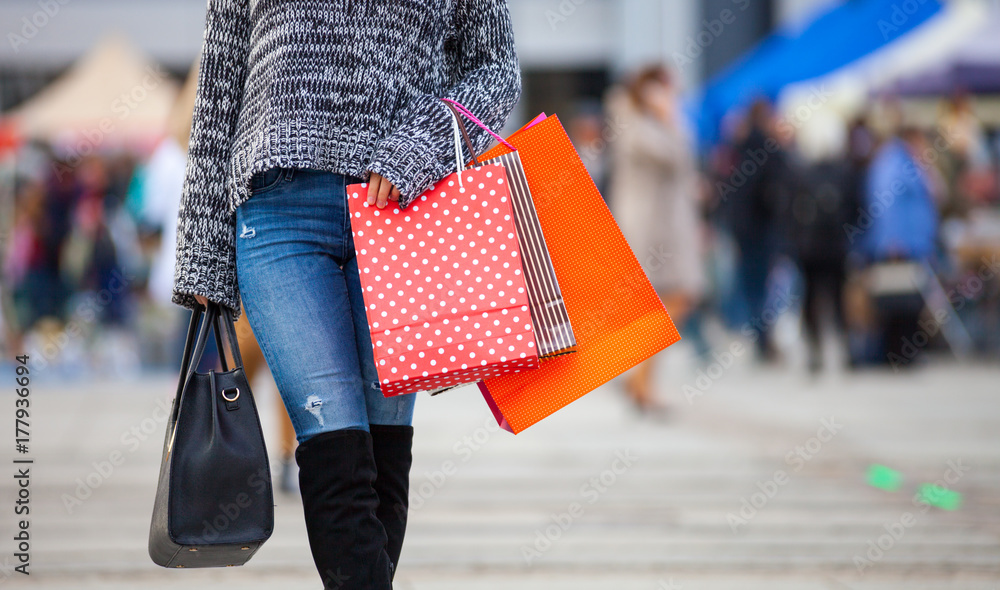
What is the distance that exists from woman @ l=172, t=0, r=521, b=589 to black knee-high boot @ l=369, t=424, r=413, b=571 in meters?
0.09

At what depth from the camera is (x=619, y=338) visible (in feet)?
7.19

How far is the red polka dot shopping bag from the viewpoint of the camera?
2.00 m

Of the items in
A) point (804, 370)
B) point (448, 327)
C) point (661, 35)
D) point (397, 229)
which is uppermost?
point (661, 35)

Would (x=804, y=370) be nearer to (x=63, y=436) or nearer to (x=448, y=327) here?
(x=63, y=436)

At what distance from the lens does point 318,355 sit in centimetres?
207

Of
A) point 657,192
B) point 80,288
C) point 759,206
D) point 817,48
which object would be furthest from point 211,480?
point 817,48

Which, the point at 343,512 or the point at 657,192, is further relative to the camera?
the point at 657,192

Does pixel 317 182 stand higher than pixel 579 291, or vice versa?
pixel 317 182

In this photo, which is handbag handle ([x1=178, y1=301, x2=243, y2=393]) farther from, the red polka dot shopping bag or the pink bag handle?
the pink bag handle

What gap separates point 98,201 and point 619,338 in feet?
31.7

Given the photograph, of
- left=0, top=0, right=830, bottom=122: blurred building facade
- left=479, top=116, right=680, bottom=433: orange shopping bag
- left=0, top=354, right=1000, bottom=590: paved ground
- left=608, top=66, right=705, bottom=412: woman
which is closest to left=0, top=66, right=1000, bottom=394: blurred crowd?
left=608, top=66, right=705, bottom=412: woman

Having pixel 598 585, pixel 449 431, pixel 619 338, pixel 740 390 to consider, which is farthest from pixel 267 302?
pixel 740 390

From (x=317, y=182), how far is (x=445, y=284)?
32cm

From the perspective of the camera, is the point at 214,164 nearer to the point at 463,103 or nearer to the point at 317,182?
the point at 317,182
